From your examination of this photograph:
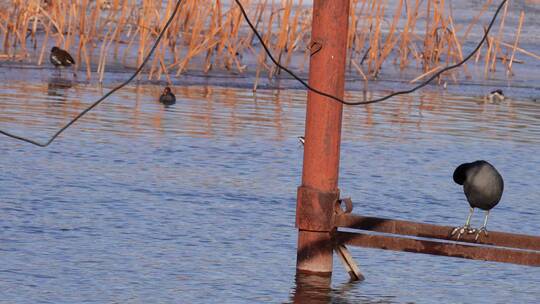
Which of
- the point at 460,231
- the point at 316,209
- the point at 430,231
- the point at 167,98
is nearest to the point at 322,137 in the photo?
the point at 316,209

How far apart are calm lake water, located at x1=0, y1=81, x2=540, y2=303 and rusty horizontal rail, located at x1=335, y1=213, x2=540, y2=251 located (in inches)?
10.2

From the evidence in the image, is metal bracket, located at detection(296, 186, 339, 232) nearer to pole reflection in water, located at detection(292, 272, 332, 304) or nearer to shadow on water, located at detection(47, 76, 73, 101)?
pole reflection in water, located at detection(292, 272, 332, 304)

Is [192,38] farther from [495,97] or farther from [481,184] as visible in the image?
[481,184]

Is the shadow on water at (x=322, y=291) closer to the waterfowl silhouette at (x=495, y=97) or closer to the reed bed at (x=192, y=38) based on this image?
the reed bed at (x=192, y=38)

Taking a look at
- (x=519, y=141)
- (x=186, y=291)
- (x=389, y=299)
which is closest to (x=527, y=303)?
(x=389, y=299)

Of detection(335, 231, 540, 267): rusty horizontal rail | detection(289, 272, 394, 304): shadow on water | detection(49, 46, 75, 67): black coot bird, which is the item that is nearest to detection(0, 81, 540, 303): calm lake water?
detection(289, 272, 394, 304): shadow on water

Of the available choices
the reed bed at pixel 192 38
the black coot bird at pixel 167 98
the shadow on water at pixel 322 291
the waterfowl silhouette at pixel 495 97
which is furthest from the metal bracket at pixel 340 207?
the waterfowl silhouette at pixel 495 97

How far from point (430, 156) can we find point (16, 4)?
7779 millimetres

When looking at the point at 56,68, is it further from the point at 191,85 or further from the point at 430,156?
the point at 430,156

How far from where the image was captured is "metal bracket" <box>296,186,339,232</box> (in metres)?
6.35

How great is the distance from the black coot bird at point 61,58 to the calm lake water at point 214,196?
1.61 metres

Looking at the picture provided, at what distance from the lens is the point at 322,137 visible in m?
6.32

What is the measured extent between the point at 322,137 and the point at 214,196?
2215 mm

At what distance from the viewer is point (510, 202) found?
8.95 m
